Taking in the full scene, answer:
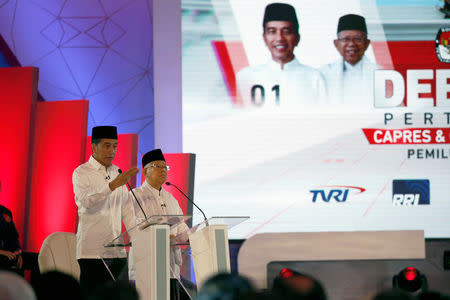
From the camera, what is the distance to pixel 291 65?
5.35 meters

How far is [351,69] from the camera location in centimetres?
536

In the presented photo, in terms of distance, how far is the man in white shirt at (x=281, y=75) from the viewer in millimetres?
5324

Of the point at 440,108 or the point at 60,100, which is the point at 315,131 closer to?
the point at 440,108

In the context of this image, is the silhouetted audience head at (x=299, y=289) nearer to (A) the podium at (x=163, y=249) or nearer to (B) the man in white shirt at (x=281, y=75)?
(A) the podium at (x=163, y=249)

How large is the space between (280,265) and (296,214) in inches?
18.6

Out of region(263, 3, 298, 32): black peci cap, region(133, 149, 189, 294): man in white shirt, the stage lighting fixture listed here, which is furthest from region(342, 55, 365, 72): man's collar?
region(133, 149, 189, 294): man in white shirt

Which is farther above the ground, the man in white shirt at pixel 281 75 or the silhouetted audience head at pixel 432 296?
the man in white shirt at pixel 281 75

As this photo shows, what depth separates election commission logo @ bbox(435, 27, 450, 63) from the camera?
5.36 metres

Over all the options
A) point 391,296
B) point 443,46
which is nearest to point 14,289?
point 391,296

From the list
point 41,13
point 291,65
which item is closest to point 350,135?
point 291,65

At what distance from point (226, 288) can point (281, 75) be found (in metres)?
4.06

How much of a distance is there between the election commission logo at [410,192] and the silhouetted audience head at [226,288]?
4005 mm

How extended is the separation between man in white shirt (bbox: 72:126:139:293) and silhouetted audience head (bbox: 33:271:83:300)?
1742 millimetres

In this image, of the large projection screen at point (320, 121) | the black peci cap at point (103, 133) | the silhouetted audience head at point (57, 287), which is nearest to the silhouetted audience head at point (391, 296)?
the silhouetted audience head at point (57, 287)
